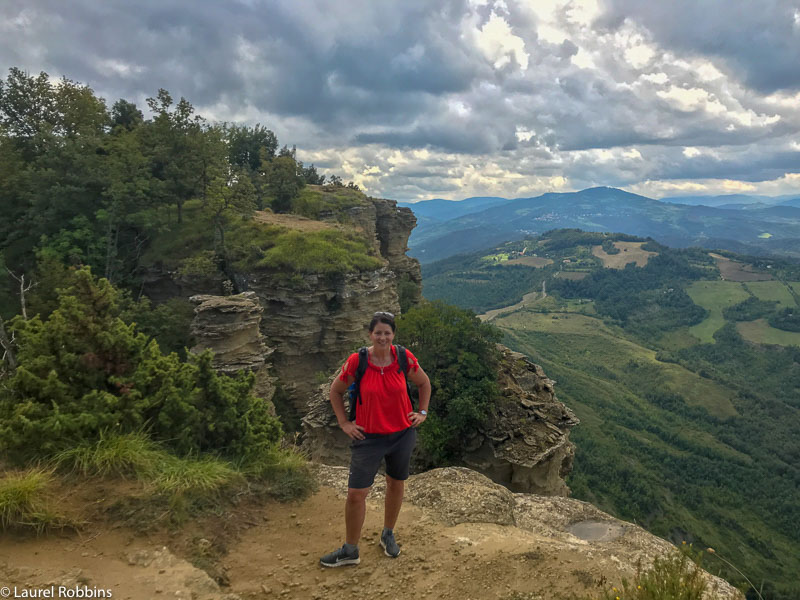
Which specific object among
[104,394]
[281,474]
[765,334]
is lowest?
[765,334]

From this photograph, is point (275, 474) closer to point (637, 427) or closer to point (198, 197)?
point (198, 197)

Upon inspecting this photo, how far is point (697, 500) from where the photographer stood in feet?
195

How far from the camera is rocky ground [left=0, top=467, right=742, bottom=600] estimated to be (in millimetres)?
4754

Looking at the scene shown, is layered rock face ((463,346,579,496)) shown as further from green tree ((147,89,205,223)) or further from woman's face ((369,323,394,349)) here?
green tree ((147,89,205,223))

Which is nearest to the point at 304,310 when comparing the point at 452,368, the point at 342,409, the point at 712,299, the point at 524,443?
the point at 452,368

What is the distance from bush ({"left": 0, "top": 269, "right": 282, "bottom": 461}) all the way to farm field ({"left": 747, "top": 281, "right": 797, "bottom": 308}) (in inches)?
8449

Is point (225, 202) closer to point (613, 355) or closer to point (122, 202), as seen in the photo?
point (122, 202)

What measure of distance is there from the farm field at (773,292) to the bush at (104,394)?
8449 inches

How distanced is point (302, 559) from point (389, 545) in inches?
47.2

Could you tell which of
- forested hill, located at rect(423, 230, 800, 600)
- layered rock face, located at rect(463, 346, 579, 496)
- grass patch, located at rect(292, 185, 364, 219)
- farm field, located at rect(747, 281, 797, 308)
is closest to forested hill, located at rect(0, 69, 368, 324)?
grass patch, located at rect(292, 185, 364, 219)

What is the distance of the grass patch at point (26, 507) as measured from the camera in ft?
16.4

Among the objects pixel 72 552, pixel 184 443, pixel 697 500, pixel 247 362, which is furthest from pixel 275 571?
pixel 697 500

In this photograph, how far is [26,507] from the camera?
200 inches

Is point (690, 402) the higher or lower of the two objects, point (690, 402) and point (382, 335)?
the lower
